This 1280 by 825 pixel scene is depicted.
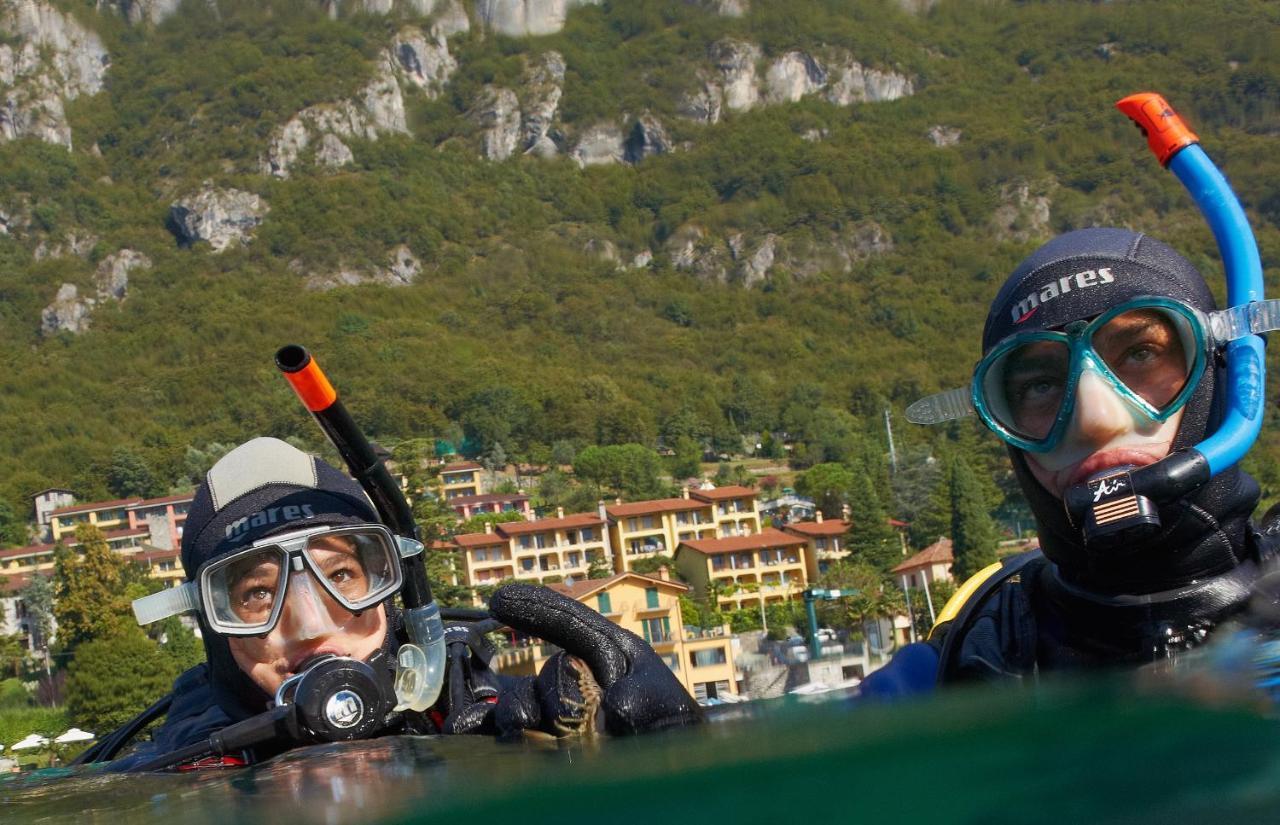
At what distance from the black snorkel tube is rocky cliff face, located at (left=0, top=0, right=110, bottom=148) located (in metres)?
149

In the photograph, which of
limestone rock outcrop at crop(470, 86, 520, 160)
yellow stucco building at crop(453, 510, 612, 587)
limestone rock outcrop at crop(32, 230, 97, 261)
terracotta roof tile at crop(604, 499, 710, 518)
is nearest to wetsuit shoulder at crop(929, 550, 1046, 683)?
yellow stucco building at crop(453, 510, 612, 587)

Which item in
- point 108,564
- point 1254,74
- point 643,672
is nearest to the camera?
point 643,672

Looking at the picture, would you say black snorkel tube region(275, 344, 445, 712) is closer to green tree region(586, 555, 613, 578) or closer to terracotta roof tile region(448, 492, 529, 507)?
green tree region(586, 555, 613, 578)

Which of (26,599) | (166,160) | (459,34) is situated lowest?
(26,599)

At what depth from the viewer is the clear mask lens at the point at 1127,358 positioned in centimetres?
190

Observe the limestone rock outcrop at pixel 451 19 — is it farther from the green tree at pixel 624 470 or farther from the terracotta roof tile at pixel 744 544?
the terracotta roof tile at pixel 744 544

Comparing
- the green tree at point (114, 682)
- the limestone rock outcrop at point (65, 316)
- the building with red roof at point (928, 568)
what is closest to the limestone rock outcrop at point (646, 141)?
the limestone rock outcrop at point (65, 316)

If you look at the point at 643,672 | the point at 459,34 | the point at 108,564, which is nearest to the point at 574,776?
the point at 643,672

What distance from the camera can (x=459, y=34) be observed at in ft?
539

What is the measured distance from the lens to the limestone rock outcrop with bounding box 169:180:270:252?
127 meters

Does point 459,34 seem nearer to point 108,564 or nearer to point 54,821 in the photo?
point 108,564

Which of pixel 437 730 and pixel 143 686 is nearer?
pixel 437 730

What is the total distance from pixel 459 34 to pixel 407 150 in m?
26.2

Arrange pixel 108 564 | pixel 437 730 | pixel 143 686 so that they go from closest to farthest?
pixel 437 730
pixel 143 686
pixel 108 564
